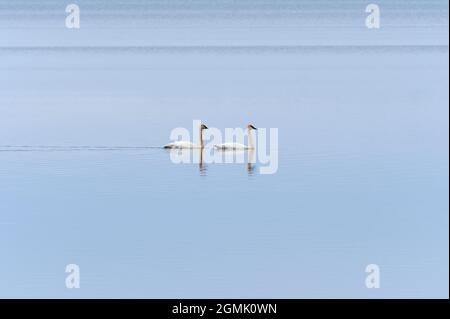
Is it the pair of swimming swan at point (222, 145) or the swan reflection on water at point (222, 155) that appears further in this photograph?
the pair of swimming swan at point (222, 145)

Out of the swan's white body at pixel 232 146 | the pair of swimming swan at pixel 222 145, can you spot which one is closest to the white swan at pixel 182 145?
the pair of swimming swan at pixel 222 145

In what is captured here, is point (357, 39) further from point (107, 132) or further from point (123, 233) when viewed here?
point (123, 233)

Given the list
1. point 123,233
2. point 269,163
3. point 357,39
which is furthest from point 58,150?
point 357,39

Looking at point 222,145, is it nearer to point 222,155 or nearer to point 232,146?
point 232,146

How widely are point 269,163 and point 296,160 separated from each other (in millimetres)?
246

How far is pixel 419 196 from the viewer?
10609 mm

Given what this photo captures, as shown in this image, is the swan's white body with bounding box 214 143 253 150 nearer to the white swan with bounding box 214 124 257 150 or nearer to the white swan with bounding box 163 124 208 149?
the white swan with bounding box 214 124 257 150

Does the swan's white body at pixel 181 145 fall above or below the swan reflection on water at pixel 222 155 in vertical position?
above

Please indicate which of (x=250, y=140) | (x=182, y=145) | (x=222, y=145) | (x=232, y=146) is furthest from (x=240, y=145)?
(x=182, y=145)

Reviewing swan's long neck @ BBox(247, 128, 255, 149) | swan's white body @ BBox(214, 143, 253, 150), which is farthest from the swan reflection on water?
swan's long neck @ BBox(247, 128, 255, 149)

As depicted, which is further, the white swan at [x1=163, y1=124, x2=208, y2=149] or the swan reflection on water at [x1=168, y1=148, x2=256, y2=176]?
the white swan at [x1=163, y1=124, x2=208, y2=149]

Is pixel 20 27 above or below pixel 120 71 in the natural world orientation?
above

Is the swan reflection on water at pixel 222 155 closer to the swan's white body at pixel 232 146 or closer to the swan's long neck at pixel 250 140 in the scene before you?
Answer: the swan's white body at pixel 232 146

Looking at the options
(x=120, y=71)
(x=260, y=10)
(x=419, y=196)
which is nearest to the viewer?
(x=419, y=196)
